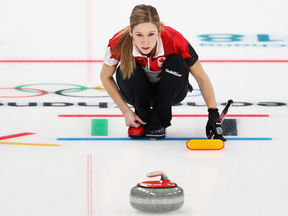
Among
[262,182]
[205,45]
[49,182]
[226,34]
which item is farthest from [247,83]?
[49,182]

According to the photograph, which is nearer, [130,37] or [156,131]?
[130,37]

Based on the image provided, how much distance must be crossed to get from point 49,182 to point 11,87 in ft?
8.22

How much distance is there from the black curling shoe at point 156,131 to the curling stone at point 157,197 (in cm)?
95

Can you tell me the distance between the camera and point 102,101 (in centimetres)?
317

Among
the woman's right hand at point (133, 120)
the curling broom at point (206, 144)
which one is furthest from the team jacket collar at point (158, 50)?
the curling broom at point (206, 144)

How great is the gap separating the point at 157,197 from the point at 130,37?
100cm

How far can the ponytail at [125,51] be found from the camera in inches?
77.9

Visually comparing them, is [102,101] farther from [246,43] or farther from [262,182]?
[246,43]

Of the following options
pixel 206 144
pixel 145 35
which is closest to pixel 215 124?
pixel 206 144

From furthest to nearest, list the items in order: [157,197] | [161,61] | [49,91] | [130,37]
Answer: [49,91] → [161,61] → [130,37] → [157,197]

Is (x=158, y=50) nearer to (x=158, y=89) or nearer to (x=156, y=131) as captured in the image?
(x=158, y=89)

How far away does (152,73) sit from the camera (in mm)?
2182

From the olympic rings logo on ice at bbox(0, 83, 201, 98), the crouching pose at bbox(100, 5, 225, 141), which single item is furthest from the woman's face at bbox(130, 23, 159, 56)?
the olympic rings logo on ice at bbox(0, 83, 201, 98)

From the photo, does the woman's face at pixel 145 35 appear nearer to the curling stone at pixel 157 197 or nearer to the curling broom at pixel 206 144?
the curling broom at pixel 206 144
